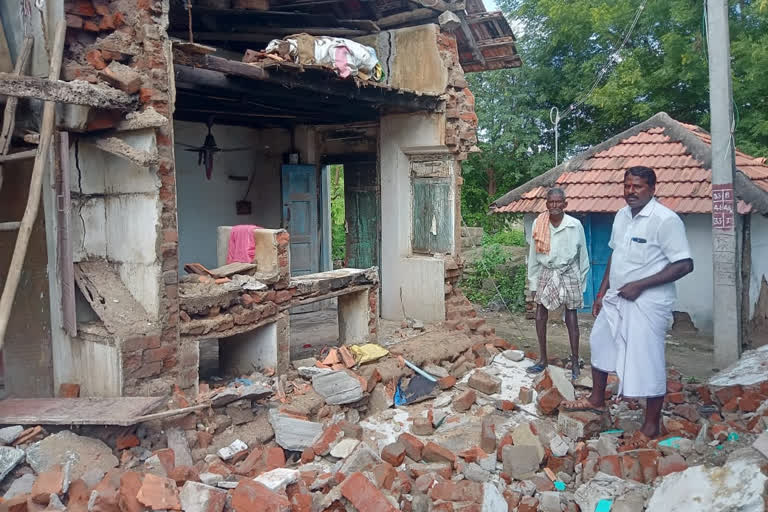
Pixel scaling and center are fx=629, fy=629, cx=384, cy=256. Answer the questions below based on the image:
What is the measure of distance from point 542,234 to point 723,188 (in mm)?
2158

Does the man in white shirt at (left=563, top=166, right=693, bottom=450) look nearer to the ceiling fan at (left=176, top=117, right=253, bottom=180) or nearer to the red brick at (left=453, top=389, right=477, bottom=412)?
the red brick at (left=453, top=389, right=477, bottom=412)

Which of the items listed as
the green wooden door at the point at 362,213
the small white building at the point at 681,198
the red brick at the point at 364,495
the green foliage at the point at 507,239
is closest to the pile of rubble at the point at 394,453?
the red brick at the point at 364,495

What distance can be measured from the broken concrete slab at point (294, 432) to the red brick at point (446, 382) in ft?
5.89

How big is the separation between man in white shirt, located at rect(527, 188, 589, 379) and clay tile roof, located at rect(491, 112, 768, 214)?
339 cm

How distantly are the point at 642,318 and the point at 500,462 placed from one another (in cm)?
151

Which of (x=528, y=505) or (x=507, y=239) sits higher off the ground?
(x=507, y=239)

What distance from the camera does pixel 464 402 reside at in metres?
6.13

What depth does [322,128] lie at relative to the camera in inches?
414

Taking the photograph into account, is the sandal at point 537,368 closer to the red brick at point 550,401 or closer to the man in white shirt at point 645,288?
the red brick at point 550,401

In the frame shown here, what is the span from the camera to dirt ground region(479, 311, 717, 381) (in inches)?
314

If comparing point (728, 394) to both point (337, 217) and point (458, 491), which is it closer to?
point (458, 491)

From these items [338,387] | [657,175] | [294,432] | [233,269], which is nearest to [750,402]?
[338,387]

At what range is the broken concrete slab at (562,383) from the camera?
5.82 meters

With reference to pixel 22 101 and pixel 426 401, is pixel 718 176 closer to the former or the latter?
pixel 426 401
